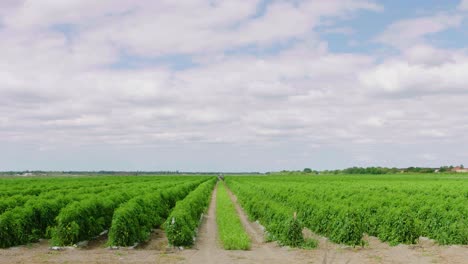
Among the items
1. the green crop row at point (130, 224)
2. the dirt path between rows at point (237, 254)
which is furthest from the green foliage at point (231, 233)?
the green crop row at point (130, 224)

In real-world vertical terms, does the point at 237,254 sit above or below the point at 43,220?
below

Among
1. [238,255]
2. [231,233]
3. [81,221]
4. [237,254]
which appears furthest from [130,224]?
[231,233]

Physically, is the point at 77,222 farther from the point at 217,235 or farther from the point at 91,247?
the point at 217,235

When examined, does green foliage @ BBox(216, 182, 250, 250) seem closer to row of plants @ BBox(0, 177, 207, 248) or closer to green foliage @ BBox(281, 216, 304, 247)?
green foliage @ BBox(281, 216, 304, 247)

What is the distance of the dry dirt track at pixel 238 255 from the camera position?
15.9m

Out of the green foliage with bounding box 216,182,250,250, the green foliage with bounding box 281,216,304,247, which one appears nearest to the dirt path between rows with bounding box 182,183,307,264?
the green foliage with bounding box 216,182,250,250

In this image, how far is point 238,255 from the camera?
55.4 feet

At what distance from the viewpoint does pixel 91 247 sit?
19500 millimetres

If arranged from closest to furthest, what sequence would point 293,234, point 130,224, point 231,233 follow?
point 130,224 < point 293,234 < point 231,233

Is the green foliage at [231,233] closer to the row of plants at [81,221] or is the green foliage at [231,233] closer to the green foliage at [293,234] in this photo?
the green foliage at [293,234]

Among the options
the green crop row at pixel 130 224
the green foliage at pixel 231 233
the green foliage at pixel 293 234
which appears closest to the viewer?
the green crop row at pixel 130 224

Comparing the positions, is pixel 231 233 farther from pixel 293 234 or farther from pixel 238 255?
pixel 238 255

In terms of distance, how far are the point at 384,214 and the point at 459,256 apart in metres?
5.25

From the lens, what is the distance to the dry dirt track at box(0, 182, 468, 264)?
52.2 feet
